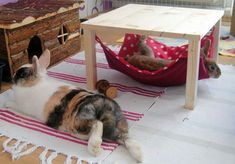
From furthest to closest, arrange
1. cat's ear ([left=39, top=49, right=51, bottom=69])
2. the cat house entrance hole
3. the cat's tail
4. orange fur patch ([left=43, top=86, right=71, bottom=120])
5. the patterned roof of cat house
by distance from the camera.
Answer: the cat house entrance hole
the patterned roof of cat house
cat's ear ([left=39, top=49, right=51, bottom=69])
orange fur patch ([left=43, top=86, right=71, bottom=120])
the cat's tail

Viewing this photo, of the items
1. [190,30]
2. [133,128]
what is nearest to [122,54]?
[190,30]

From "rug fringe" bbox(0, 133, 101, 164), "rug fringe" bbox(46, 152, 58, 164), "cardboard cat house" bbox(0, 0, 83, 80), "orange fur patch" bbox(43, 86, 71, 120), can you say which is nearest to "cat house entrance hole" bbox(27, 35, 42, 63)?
"cardboard cat house" bbox(0, 0, 83, 80)

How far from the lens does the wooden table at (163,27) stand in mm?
1388

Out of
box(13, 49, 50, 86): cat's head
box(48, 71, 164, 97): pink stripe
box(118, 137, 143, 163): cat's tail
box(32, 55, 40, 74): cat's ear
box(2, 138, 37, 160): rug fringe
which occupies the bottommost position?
box(2, 138, 37, 160): rug fringe

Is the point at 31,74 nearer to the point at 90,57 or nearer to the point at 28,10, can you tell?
the point at 90,57

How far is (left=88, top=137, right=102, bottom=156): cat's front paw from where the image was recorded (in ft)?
3.67

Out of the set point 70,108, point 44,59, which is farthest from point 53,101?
point 44,59

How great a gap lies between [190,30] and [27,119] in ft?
2.58

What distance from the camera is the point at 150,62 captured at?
170 centimetres

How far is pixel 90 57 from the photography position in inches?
62.8

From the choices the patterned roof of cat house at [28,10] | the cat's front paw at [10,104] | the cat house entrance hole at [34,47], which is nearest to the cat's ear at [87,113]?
the cat's front paw at [10,104]

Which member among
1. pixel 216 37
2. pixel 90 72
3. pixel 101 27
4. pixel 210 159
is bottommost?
pixel 210 159

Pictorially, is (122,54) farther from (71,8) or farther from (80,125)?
(80,125)

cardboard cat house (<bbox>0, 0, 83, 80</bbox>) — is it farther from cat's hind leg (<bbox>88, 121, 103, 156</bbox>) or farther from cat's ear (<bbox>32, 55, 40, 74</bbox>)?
cat's hind leg (<bbox>88, 121, 103, 156</bbox>)
